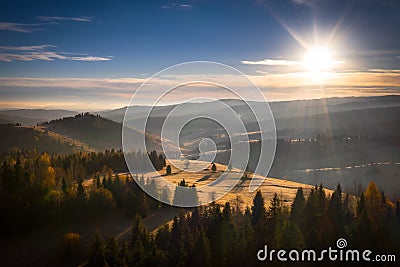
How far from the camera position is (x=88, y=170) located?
373 feet

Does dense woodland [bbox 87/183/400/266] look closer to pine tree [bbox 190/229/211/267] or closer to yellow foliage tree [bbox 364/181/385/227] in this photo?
pine tree [bbox 190/229/211/267]

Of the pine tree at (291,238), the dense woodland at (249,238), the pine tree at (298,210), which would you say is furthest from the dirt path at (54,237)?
the pine tree at (291,238)

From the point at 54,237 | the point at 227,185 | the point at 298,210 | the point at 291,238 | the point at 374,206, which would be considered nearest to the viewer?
the point at 291,238

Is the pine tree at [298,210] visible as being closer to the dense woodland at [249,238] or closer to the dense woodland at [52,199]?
the dense woodland at [249,238]

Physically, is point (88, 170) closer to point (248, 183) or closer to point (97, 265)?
point (248, 183)


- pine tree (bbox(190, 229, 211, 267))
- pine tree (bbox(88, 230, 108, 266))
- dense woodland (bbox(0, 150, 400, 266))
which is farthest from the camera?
pine tree (bbox(88, 230, 108, 266))

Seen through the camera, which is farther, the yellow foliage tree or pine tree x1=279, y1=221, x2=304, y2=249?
the yellow foliage tree

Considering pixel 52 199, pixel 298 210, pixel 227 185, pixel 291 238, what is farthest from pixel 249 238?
pixel 227 185

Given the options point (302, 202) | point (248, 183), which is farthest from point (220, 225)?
point (248, 183)

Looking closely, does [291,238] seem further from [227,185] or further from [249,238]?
[227,185]

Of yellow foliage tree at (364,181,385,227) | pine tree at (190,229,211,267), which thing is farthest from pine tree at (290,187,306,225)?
pine tree at (190,229,211,267)

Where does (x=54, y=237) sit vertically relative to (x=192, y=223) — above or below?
below

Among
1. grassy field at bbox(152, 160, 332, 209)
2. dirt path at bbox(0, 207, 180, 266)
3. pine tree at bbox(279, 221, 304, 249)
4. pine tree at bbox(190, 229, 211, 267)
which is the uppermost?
pine tree at bbox(279, 221, 304, 249)

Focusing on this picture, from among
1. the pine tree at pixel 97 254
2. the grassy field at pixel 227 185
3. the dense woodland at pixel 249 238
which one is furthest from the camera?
the grassy field at pixel 227 185
